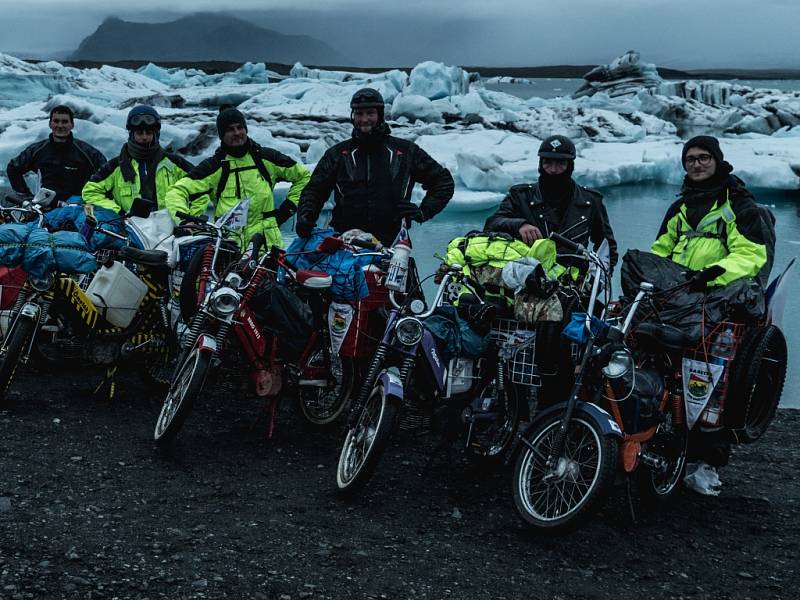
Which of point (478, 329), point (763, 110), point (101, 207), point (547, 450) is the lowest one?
point (547, 450)

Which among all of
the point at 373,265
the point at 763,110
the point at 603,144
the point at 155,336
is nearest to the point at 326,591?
the point at 373,265

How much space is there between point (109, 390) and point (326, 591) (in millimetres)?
2892

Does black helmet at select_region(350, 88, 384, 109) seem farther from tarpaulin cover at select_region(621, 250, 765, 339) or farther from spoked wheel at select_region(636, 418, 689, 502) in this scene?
spoked wheel at select_region(636, 418, 689, 502)

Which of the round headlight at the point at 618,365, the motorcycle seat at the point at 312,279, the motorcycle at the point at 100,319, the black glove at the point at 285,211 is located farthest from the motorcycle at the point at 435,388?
Result: the black glove at the point at 285,211

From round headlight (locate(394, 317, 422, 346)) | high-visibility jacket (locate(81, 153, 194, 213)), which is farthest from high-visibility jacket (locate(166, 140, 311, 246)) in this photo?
round headlight (locate(394, 317, 422, 346))

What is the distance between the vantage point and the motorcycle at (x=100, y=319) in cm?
492

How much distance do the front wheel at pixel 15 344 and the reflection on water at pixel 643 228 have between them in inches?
227

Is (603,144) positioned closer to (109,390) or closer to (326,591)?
(109,390)

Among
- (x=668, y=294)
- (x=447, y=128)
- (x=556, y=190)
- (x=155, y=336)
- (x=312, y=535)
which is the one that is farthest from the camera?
(x=447, y=128)

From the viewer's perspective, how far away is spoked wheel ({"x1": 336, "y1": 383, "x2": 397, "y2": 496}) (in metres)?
3.87

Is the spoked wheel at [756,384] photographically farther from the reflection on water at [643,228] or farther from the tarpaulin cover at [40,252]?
the reflection on water at [643,228]

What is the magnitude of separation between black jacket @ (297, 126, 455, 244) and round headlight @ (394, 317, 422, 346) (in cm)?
149

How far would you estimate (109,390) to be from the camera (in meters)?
5.68

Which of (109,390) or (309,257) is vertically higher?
(309,257)
